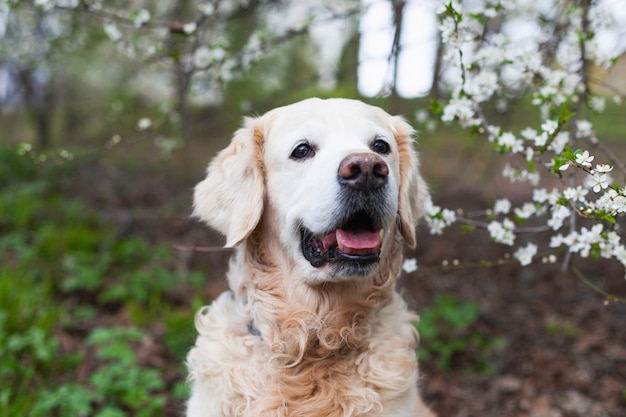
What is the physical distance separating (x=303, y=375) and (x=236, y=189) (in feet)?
2.78

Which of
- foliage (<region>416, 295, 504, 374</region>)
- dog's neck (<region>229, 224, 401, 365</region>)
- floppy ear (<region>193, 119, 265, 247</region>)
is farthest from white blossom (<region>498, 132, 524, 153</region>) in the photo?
foliage (<region>416, 295, 504, 374</region>)

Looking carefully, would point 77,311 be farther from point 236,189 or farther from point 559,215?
point 559,215

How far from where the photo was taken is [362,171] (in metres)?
2.20

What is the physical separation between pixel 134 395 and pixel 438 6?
2.73 meters

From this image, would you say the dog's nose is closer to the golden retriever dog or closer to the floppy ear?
the golden retriever dog

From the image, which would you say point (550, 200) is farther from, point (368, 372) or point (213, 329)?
point (213, 329)

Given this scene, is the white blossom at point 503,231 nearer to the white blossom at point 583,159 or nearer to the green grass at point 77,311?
the white blossom at point 583,159

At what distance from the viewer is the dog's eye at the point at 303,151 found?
252 cm

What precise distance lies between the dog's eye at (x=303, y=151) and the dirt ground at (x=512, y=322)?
3.22 ft

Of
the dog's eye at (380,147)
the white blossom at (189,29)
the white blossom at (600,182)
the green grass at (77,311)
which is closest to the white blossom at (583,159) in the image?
the white blossom at (600,182)

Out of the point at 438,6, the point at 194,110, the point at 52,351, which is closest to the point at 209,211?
the point at 438,6

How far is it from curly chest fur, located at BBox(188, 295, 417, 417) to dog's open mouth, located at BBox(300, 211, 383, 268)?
379 mm

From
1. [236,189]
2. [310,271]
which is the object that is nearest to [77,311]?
[236,189]

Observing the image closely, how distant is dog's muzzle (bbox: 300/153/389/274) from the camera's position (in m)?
2.21
